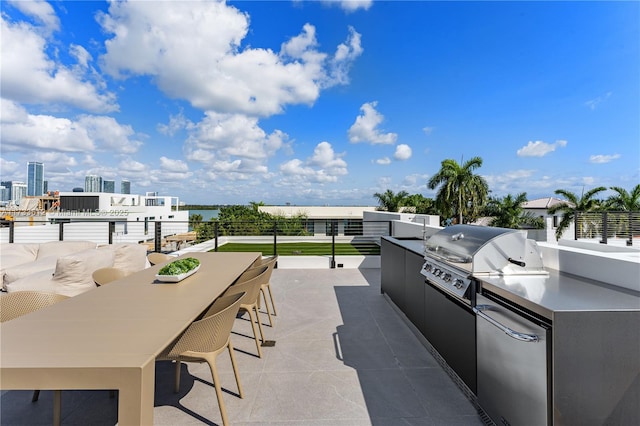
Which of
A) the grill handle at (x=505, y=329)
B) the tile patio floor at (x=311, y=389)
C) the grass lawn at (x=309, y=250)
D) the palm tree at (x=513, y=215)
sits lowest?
the tile patio floor at (x=311, y=389)

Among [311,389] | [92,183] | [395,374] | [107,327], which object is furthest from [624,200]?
[92,183]

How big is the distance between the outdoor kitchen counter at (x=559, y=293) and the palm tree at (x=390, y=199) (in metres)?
18.3

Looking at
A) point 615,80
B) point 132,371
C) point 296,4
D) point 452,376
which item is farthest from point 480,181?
point 132,371

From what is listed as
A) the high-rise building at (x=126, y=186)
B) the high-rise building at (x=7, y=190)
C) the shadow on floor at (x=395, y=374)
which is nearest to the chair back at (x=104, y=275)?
the shadow on floor at (x=395, y=374)

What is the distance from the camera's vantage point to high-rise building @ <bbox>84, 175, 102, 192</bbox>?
61397mm

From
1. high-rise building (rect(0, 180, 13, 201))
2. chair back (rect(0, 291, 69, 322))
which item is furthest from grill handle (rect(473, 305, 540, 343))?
high-rise building (rect(0, 180, 13, 201))

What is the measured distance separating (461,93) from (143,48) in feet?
36.6

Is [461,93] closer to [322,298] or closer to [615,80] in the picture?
[615,80]

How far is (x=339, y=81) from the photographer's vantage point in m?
12.5

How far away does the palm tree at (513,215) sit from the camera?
14477 mm

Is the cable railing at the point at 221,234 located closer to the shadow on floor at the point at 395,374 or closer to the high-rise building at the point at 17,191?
the shadow on floor at the point at 395,374

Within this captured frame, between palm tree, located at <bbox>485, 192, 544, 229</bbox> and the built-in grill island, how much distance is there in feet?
48.1

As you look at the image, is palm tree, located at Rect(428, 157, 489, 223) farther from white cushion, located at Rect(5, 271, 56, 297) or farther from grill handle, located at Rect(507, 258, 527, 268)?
white cushion, located at Rect(5, 271, 56, 297)

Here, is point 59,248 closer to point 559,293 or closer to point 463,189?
point 559,293
